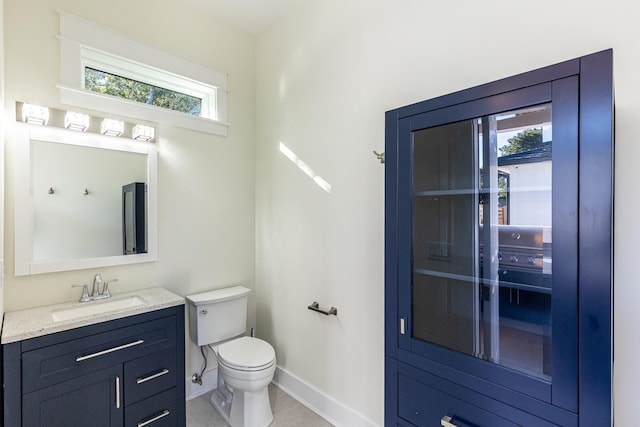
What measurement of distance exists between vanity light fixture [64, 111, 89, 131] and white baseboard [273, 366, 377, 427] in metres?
2.23

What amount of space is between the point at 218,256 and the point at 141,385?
1042 mm

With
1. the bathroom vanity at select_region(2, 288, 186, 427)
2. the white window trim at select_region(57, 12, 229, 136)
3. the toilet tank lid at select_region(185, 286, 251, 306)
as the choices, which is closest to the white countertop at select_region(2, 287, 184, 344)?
the bathroom vanity at select_region(2, 288, 186, 427)

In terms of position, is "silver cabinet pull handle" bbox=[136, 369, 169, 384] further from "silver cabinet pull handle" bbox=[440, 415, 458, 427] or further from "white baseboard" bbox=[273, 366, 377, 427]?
"silver cabinet pull handle" bbox=[440, 415, 458, 427]

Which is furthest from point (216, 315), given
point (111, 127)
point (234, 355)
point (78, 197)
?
point (111, 127)

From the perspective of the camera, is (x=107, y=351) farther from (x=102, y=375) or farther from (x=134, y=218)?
(x=134, y=218)

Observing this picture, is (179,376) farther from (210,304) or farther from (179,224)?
(179,224)

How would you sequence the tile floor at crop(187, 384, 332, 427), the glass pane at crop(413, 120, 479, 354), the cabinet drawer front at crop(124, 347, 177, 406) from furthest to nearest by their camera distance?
the tile floor at crop(187, 384, 332, 427), the cabinet drawer front at crop(124, 347, 177, 406), the glass pane at crop(413, 120, 479, 354)

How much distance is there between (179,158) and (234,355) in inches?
58.2

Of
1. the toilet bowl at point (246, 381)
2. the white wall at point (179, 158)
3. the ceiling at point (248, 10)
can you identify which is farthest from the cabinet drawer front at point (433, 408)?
the ceiling at point (248, 10)

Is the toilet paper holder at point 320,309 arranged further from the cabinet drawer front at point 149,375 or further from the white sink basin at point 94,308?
the white sink basin at point 94,308

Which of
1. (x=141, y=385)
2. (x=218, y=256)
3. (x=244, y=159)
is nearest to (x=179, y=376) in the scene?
(x=141, y=385)

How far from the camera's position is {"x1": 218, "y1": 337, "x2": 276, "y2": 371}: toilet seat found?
6.44ft

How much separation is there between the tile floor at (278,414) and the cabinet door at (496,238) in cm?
133

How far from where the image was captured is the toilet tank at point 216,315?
7.45 feet
